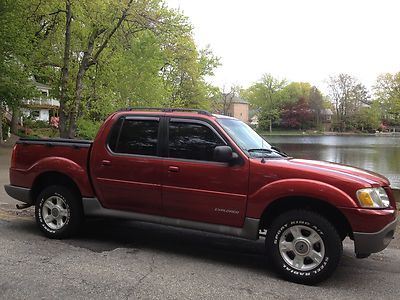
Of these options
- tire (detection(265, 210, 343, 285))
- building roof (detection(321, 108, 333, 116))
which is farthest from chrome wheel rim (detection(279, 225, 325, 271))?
building roof (detection(321, 108, 333, 116))

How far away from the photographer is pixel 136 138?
231 inches


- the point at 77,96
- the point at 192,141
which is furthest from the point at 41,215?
the point at 77,96

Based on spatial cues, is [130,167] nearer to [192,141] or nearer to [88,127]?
[192,141]

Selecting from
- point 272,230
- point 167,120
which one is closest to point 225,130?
point 167,120

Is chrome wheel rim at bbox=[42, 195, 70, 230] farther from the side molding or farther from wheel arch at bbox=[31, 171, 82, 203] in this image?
the side molding

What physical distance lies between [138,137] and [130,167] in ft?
1.40

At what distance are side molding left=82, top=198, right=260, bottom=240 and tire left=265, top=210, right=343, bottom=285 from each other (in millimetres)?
215

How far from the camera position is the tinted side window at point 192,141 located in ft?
17.6

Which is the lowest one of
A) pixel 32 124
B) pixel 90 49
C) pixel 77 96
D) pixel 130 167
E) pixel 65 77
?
pixel 32 124

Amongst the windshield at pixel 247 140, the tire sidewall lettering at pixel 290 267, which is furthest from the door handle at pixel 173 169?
the tire sidewall lettering at pixel 290 267

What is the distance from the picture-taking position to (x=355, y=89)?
109 meters

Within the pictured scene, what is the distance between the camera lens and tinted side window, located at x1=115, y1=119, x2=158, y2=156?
5762 millimetres

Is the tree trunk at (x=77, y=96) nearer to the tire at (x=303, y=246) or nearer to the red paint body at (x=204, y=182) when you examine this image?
the red paint body at (x=204, y=182)

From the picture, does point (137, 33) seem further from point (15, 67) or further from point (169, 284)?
point (169, 284)
